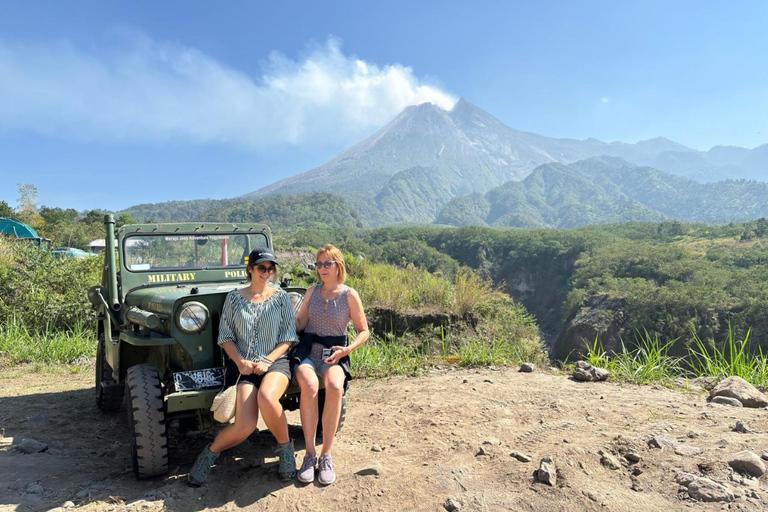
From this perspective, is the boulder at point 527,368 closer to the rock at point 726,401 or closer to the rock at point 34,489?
the rock at point 726,401

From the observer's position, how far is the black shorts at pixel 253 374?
11.0ft

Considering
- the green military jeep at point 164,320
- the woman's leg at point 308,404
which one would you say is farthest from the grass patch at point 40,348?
the woman's leg at point 308,404

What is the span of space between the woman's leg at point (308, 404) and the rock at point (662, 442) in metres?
2.35

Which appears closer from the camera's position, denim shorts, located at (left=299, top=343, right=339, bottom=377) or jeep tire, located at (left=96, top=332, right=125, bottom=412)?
denim shorts, located at (left=299, top=343, right=339, bottom=377)

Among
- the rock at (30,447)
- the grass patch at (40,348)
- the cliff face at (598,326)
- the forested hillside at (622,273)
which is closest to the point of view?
the rock at (30,447)

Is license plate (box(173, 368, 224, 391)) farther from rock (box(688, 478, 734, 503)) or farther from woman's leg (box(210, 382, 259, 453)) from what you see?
rock (box(688, 478, 734, 503))

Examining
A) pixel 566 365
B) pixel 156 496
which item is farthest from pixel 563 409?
pixel 156 496

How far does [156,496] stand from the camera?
10.0 feet

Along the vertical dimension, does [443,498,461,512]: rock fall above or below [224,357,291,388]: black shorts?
below

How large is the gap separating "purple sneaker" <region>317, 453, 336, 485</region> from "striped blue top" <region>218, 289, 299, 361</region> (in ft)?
2.68

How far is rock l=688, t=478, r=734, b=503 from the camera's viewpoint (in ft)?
8.82

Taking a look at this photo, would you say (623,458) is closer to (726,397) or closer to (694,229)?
(726,397)

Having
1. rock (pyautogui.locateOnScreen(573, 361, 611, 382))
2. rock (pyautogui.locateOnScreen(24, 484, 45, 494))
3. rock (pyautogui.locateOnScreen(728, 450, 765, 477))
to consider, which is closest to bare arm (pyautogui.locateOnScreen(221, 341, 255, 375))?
rock (pyautogui.locateOnScreen(24, 484, 45, 494))

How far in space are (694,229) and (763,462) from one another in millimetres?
98251
